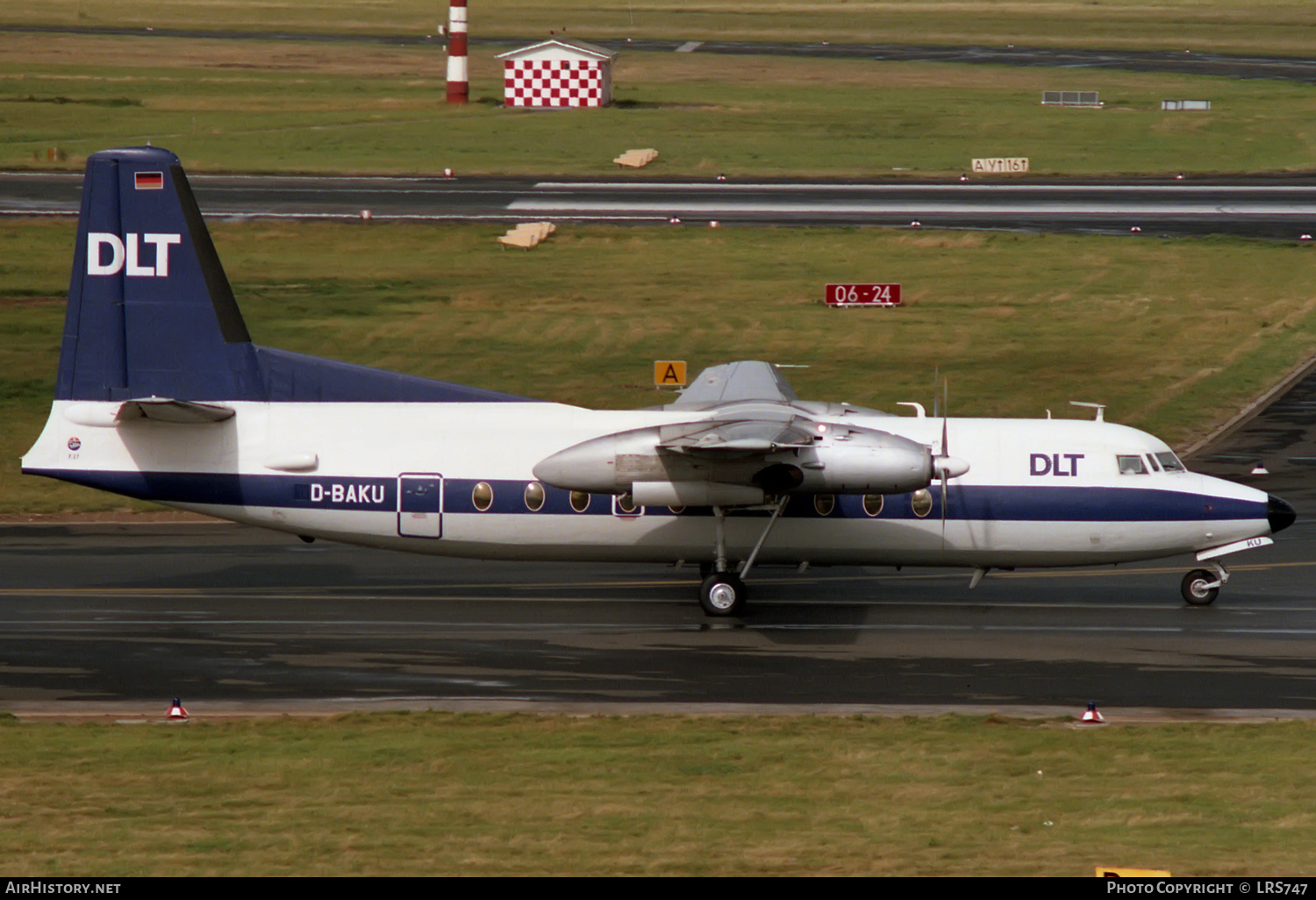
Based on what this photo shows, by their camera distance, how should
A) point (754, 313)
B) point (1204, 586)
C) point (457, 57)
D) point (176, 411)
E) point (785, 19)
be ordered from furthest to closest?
1. point (785, 19)
2. point (457, 57)
3. point (754, 313)
4. point (1204, 586)
5. point (176, 411)

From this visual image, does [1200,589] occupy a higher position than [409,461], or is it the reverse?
[409,461]

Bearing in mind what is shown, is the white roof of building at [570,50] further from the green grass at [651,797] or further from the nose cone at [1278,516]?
the green grass at [651,797]

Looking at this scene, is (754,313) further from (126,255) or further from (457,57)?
(457,57)

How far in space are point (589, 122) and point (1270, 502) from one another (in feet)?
212

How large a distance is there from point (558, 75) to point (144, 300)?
6879cm

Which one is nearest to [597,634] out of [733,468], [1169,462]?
[733,468]

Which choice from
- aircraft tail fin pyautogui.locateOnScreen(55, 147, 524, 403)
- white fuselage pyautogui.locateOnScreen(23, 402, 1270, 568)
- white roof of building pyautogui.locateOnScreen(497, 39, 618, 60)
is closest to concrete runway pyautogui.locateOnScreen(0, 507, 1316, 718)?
white fuselage pyautogui.locateOnScreen(23, 402, 1270, 568)

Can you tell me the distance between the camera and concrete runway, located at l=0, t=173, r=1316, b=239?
63312 mm

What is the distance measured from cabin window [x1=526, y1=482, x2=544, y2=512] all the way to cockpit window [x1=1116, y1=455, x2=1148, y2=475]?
32.3 ft

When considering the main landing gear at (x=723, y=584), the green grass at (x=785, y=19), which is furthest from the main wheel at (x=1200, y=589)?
the green grass at (x=785, y=19)

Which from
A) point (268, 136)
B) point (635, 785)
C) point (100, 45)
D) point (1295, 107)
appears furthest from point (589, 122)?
point (635, 785)

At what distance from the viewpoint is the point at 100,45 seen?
12812 cm

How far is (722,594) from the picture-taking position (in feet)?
87.9
